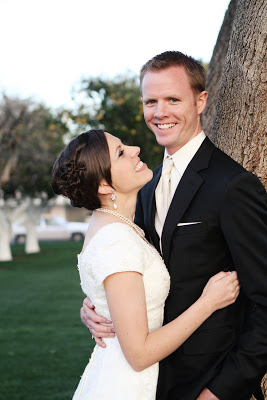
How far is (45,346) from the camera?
10062 mm

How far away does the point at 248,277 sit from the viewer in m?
2.69

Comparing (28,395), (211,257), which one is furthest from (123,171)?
(28,395)

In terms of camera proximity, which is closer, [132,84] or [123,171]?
[123,171]

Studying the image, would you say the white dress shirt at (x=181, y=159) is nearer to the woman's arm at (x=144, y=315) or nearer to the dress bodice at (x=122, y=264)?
the dress bodice at (x=122, y=264)

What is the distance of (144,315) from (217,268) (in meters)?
0.46

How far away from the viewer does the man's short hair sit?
3.16 meters

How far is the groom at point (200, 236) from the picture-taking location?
105 inches

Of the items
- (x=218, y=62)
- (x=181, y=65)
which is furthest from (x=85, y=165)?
(x=218, y=62)

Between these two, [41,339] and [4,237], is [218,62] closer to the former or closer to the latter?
[41,339]

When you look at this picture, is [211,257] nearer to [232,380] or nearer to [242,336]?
[242,336]

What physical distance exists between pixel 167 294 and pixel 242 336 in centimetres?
42

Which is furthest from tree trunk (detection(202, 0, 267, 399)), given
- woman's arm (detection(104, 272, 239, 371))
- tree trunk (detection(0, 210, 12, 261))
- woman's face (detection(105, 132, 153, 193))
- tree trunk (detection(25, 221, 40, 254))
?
tree trunk (detection(25, 221, 40, 254))

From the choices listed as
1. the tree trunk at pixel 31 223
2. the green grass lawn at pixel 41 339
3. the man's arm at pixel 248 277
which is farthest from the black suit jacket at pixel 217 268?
the tree trunk at pixel 31 223

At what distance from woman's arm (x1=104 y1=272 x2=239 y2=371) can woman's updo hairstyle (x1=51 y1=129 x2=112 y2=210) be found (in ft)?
1.76
